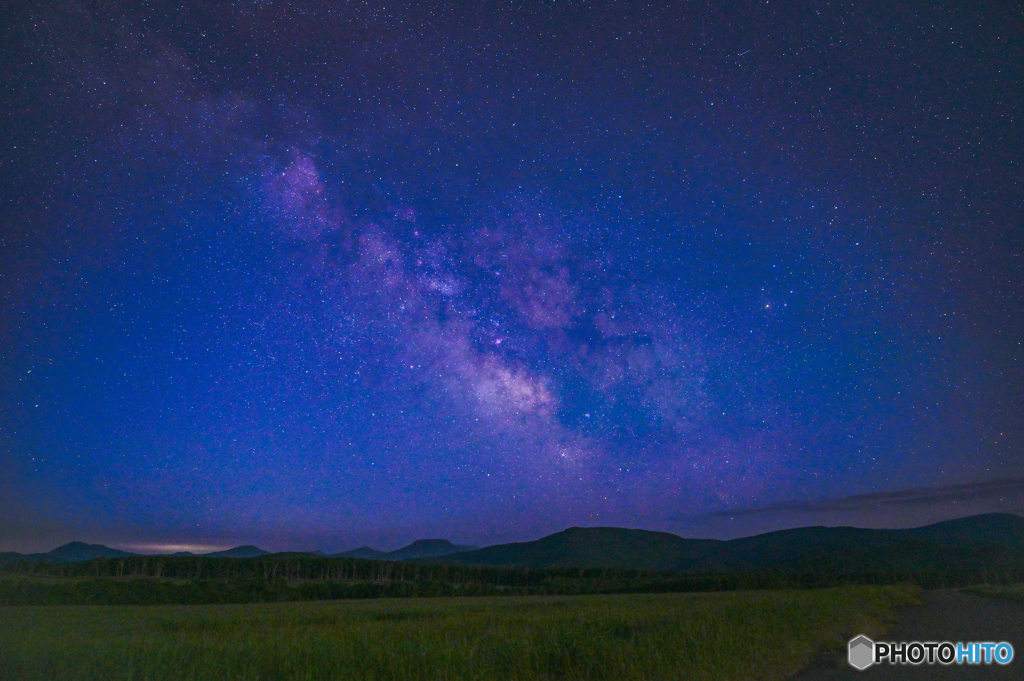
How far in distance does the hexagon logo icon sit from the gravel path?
16cm

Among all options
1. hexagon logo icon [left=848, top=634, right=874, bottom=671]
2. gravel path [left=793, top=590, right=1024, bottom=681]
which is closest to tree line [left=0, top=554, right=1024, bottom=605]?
gravel path [left=793, top=590, right=1024, bottom=681]

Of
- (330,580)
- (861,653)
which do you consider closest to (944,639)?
(861,653)

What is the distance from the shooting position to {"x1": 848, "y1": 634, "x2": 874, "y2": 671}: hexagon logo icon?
11.1 metres

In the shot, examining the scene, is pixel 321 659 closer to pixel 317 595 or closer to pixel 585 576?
pixel 317 595

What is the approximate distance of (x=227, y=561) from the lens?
152375 millimetres

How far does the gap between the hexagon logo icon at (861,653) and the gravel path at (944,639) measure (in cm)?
16

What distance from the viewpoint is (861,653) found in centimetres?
1215

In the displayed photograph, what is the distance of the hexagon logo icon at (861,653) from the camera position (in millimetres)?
11055

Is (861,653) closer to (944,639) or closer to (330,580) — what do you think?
(944,639)

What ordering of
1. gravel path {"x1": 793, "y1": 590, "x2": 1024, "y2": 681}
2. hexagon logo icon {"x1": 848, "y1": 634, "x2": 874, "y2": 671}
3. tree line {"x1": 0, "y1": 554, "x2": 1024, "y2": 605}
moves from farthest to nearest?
tree line {"x1": 0, "y1": 554, "x2": 1024, "y2": 605}
hexagon logo icon {"x1": 848, "y1": 634, "x2": 874, "y2": 671}
gravel path {"x1": 793, "y1": 590, "x2": 1024, "y2": 681}

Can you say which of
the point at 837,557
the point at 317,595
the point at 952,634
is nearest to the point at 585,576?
the point at 317,595

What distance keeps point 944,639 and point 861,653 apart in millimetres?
4530

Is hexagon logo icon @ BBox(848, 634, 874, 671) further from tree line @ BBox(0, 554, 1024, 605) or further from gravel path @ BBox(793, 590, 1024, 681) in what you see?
tree line @ BBox(0, 554, 1024, 605)

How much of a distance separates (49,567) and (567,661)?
180m
